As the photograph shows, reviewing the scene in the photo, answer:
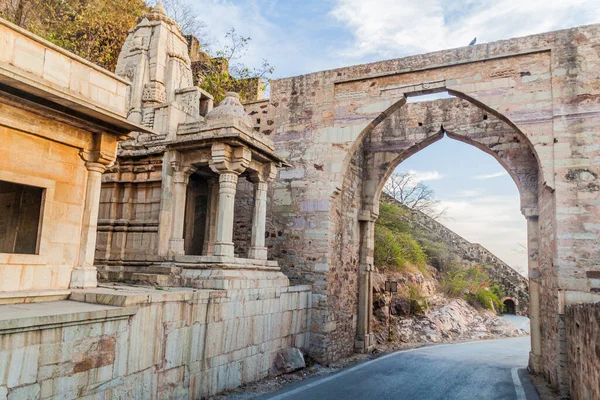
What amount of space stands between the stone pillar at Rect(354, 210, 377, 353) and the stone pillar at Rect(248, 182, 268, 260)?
12.0 ft

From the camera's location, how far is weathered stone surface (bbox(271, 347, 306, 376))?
24.2ft

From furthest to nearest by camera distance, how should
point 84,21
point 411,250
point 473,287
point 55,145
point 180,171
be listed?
point 473,287 < point 411,250 < point 84,21 < point 180,171 < point 55,145

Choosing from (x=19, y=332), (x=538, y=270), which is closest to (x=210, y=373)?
(x=19, y=332)

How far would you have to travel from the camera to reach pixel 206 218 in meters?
8.76

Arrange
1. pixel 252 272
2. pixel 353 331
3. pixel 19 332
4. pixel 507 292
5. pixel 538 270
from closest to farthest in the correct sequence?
1. pixel 19 332
2. pixel 252 272
3. pixel 538 270
4. pixel 353 331
5. pixel 507 292

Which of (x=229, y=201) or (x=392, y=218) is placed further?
(x=392, y=218)

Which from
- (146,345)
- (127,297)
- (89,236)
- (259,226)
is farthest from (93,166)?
(259,226)

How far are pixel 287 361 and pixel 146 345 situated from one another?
3174 millimetres

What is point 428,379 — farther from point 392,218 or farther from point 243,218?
point 392,218

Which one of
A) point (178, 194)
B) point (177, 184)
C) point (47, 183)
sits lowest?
point (47, 183)

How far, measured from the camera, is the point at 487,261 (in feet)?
70.2

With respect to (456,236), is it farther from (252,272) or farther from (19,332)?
(19,332)

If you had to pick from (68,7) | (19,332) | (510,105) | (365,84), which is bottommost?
(19,332)

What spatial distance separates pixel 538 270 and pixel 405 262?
8.08 metres
